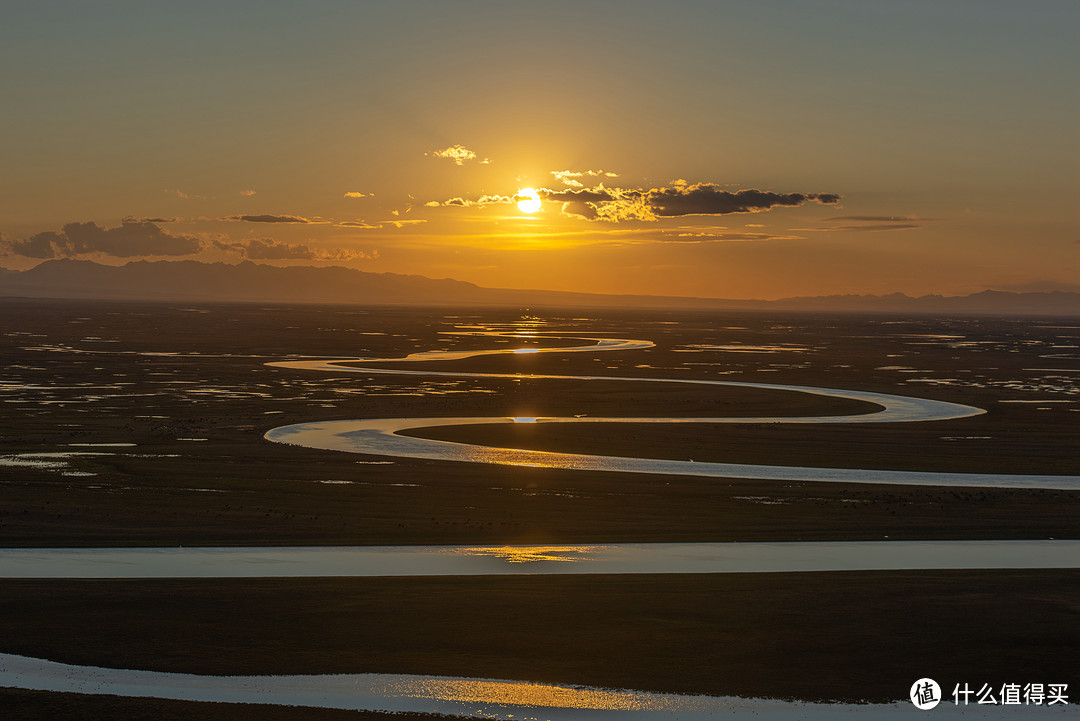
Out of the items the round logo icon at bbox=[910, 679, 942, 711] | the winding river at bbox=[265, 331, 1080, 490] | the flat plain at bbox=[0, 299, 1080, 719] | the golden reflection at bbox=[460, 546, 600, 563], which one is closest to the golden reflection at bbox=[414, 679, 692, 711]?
the flat plain at bbox=[0, 299, 1080, 719]

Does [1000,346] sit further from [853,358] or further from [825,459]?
[825,459]

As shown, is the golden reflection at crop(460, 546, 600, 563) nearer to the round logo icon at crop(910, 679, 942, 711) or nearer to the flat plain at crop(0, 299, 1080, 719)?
the flat plain at crop(0, 299, 1080, 719)

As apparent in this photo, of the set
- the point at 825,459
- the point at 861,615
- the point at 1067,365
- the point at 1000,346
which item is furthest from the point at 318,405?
the point at 1000,346

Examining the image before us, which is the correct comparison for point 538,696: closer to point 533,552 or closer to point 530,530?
point 533,552

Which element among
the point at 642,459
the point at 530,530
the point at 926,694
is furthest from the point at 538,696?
the point at 642,459

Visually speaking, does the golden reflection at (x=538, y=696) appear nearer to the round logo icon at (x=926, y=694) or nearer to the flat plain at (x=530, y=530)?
the flat plain at (x=530, y=530)
